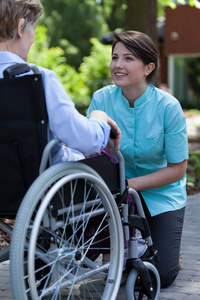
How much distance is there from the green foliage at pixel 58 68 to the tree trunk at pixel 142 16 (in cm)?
1013

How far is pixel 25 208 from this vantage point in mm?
Answer: 2209

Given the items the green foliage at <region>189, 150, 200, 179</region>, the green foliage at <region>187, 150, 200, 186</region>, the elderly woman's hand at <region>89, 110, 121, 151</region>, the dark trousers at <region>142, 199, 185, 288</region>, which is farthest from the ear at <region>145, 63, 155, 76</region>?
the green foliage at <region>189, 150, 200, 179</region>

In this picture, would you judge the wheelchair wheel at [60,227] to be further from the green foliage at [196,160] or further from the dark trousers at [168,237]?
the green foliage at [196,160]

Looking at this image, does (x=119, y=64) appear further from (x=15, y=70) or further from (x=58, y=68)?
(x=58, y=68)

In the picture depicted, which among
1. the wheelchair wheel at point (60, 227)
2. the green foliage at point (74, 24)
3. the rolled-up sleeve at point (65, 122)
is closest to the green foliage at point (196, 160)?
the wheelchair wheel at point (60, 227)

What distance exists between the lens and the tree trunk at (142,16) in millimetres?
9188

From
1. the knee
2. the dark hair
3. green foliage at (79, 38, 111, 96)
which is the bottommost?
green foliage at (79, 38, 111, 96)

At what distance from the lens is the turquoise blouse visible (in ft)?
11.5

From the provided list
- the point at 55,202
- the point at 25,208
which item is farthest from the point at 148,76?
the point at 25,208

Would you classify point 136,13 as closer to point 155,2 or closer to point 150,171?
point 155,2

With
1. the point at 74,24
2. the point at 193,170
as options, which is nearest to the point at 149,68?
the point at 193,170

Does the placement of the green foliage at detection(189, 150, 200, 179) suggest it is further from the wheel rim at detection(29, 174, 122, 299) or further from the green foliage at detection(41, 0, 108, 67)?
the green foliage at detection(41, 0, 108, 67)

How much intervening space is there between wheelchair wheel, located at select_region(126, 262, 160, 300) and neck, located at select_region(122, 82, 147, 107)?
1.08 m

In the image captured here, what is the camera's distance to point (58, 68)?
21172 mm
